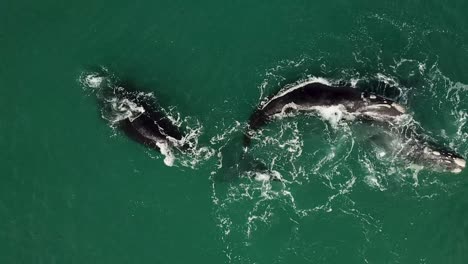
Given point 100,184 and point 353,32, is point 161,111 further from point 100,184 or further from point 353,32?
point 353,32

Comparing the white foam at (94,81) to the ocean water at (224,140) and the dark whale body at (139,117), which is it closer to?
the ocean water at (224,140)

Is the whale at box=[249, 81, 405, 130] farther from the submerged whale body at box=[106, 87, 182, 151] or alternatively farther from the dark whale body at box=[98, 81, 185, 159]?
the submerged whale body at box=[106, 87, 182, 151]

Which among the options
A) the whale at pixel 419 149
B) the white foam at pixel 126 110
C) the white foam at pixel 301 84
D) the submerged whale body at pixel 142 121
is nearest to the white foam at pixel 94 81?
the submerged whale body at pixel 142 121

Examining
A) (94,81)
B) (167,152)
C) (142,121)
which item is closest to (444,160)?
(167,152)

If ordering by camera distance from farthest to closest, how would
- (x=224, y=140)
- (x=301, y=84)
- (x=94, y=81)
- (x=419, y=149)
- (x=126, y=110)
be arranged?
(x=94, y=81)
(x=126, y=110)
(x=301, y=84)
(x=224, y=140)
(x=419, y=149)

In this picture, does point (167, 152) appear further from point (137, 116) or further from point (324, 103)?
point (324, 103)
